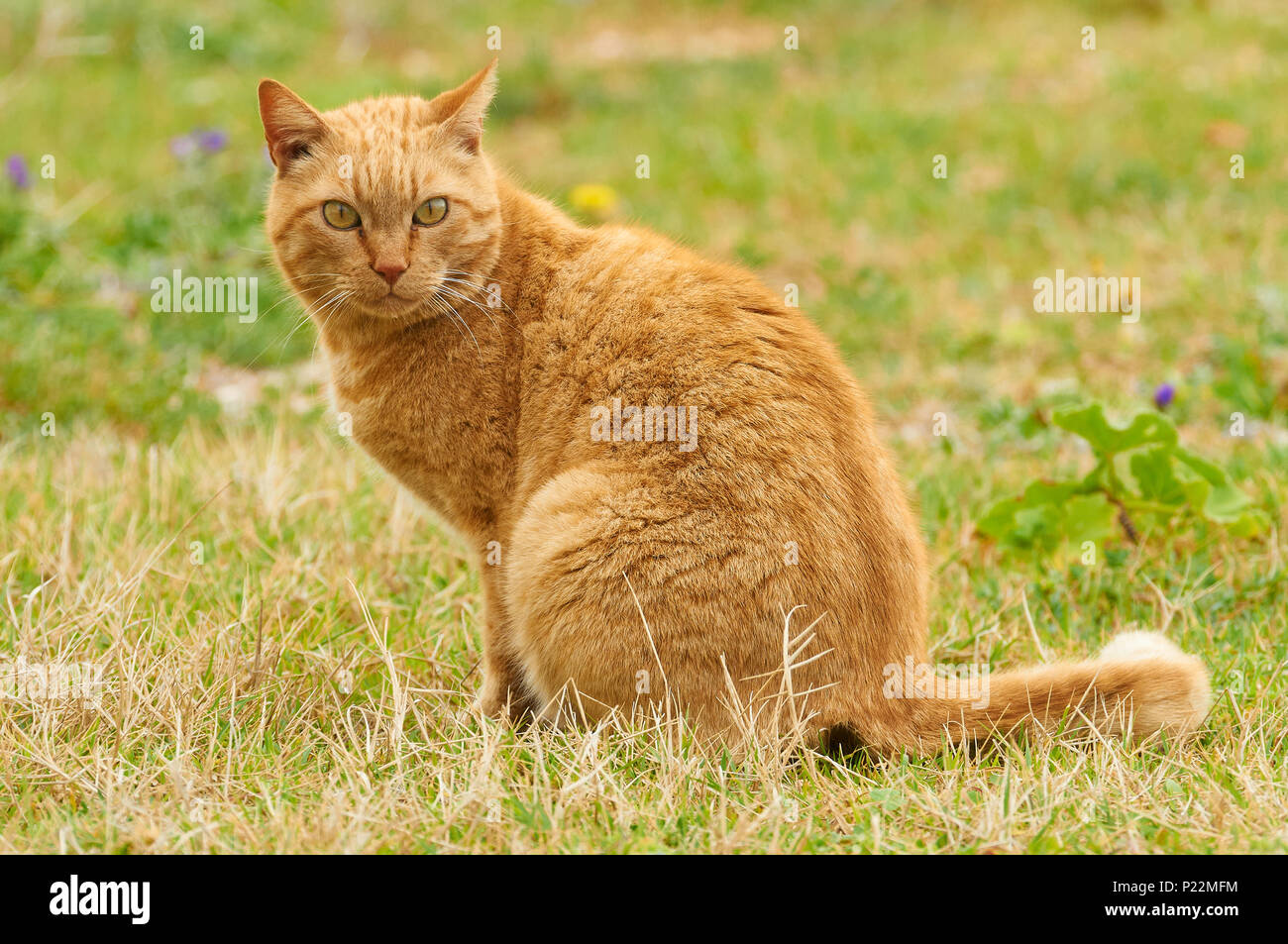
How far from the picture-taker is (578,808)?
90.7 inches

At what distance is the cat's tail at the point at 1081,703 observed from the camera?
2.58 m

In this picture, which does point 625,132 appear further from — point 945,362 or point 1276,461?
point 1276,461

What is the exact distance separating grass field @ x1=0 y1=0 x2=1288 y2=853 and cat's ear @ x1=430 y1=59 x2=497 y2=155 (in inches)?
42.3

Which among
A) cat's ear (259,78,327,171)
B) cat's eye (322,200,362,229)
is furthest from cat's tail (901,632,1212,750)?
cat's ear (259,78,327,171)

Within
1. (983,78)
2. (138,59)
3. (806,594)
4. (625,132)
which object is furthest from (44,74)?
(806,594)

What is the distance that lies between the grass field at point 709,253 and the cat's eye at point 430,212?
2.88 feet

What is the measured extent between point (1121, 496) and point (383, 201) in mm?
2110

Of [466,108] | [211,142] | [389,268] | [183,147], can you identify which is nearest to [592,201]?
[211,142]

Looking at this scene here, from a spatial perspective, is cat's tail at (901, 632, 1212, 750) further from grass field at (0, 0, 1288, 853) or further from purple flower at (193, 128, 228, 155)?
purple flower at (193, 128, 228, 155)

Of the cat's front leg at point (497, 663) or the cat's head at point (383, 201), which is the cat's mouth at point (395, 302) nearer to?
the cat's head at point (383, 201)

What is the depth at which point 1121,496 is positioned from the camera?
Answer: 3.50 metres

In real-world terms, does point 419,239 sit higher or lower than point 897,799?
higher

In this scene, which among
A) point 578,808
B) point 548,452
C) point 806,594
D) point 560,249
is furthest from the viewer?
point 560,249

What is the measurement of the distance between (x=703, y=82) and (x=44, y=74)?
426cm
